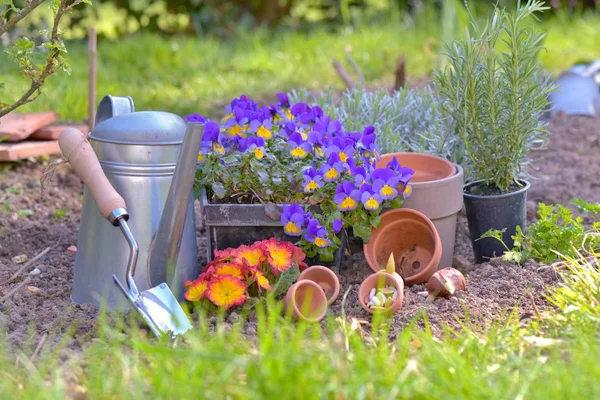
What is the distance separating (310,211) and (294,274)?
9.6 inches

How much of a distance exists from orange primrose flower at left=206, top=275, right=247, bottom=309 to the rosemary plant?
3.33 ft

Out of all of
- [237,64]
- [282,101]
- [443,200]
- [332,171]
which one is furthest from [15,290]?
[237,64]

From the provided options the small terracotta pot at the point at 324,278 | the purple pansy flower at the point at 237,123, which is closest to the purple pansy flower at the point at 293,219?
the small terracotta pot at the point at 324,278

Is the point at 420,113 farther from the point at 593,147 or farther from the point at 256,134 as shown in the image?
the point at 593,147

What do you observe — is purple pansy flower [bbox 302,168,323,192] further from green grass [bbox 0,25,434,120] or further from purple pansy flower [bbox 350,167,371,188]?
green grass [bbox 0,25,434,120]

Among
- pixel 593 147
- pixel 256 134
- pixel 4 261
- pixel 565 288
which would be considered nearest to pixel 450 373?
pixel 565 288

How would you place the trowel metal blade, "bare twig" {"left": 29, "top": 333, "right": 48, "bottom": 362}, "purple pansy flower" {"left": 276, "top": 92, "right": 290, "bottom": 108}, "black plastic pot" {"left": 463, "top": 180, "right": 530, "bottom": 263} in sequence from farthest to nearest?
"purple pansy flower" {"left": 276, "top": 92, "right": 290, "bottom": 108}
"black plastic pot" {"left": 463, "top": 180, "right": 530, "bottom": 263}
the trowel metal blade
"bare twig" {"left": 29, "top": 333, "right": 48, "bottom": 362}

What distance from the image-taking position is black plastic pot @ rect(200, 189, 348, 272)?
7.54 feet

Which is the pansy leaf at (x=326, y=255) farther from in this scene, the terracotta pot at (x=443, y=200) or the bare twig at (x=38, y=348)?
the bare twig at (x=38, y=348)

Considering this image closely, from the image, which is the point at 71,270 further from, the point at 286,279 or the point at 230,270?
the point at 286,279

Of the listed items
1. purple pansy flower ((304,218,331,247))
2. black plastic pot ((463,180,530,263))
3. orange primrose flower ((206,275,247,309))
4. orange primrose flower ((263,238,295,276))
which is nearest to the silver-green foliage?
black plastic pot ((463,180,530,263))

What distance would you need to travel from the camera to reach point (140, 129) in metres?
2.12

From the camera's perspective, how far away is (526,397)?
55.9 inches

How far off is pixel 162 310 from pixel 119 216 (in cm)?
28
